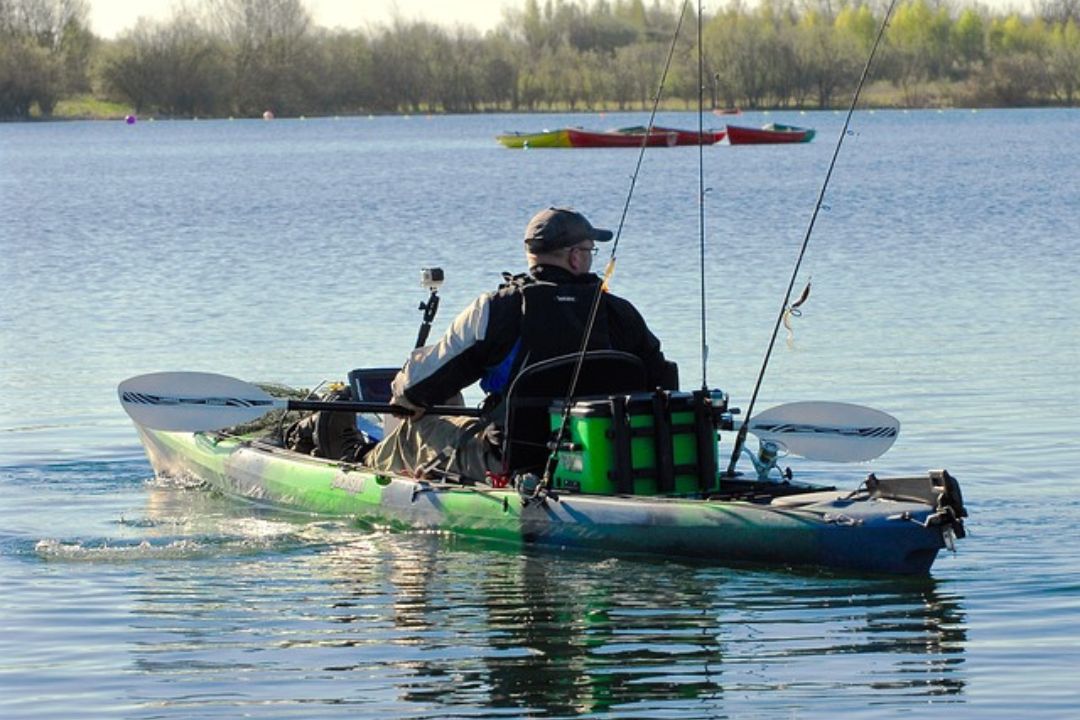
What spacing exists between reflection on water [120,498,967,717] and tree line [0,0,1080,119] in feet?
276

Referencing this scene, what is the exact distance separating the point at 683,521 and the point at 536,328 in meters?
0.99

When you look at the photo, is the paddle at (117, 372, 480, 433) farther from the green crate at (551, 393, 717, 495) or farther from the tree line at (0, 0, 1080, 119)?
the tree line at (0, 0, 1080, 119)

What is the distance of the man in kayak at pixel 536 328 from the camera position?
29.7 feet

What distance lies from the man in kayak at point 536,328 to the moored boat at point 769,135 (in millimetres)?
51747

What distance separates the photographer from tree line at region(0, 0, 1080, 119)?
97.1 meters

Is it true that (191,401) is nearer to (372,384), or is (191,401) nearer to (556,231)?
(372,384)

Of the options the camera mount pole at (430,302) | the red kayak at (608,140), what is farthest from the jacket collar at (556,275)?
the red kayak at (608,140)

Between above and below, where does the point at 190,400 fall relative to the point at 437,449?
above

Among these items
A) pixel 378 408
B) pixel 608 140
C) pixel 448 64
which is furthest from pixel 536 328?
pixel 448 64

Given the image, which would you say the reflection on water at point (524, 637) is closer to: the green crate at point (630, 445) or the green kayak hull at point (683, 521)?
the green kayak hull at point (683, 521)

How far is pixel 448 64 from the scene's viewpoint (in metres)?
104

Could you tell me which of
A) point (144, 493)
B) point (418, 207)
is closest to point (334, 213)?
point (418, 207)

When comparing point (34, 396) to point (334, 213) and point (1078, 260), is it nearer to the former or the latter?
point (1078, 260)

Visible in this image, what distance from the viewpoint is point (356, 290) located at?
21672 mm
